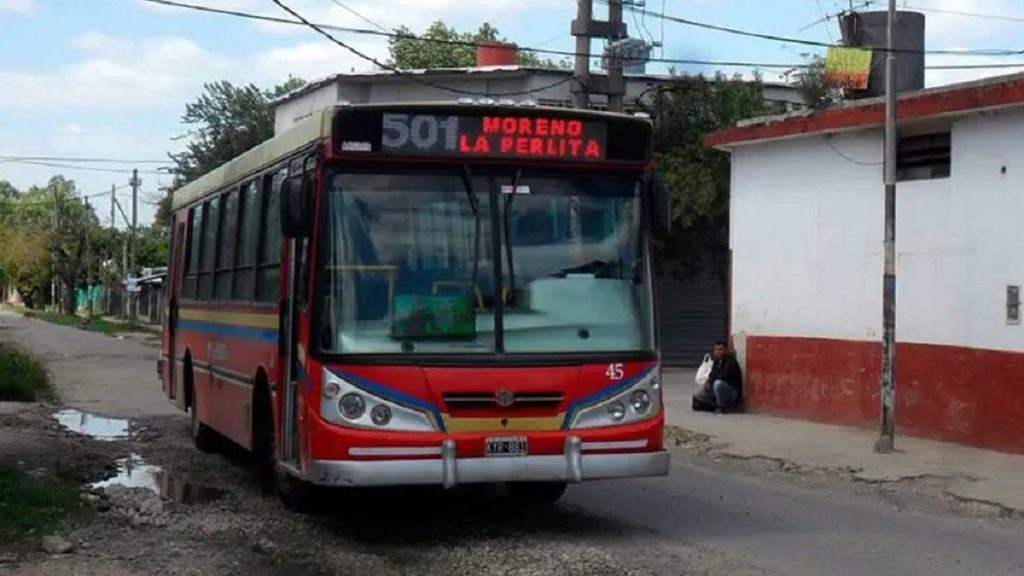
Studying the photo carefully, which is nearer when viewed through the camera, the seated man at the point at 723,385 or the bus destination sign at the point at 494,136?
the bus destination sign at the point at 494,136

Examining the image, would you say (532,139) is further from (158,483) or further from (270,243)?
(158,483)

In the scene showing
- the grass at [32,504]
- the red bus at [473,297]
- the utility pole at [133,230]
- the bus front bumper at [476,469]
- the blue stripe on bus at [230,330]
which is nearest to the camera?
the bus front bumper at [476,469]

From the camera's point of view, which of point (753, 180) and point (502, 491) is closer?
point (502, 491)

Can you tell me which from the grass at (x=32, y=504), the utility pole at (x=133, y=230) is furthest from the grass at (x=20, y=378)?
the utility pole at (x=133, y=230)

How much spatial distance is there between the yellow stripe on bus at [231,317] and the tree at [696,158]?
15.7m

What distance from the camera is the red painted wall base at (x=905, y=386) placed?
16.7m

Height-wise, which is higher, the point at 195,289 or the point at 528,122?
the point at 528,122

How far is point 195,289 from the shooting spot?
1559 cm

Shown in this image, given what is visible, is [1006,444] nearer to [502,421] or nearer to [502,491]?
[502,491]

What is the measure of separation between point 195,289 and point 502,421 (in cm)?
701

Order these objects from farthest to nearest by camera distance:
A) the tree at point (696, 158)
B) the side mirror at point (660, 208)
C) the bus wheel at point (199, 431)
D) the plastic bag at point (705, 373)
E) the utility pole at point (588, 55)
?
the tree at point (696, 158), the utility pole at point (588, 55), the plastic bag at point (705, 373), the bus wheel at point (199, 431), the side mirror at point (660, 208)

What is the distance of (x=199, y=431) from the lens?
630 inches

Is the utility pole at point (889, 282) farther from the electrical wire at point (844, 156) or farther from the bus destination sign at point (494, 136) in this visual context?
the bus destination sign at point (494, 136)

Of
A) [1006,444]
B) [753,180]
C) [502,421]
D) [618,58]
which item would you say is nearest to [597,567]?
[502,421]
